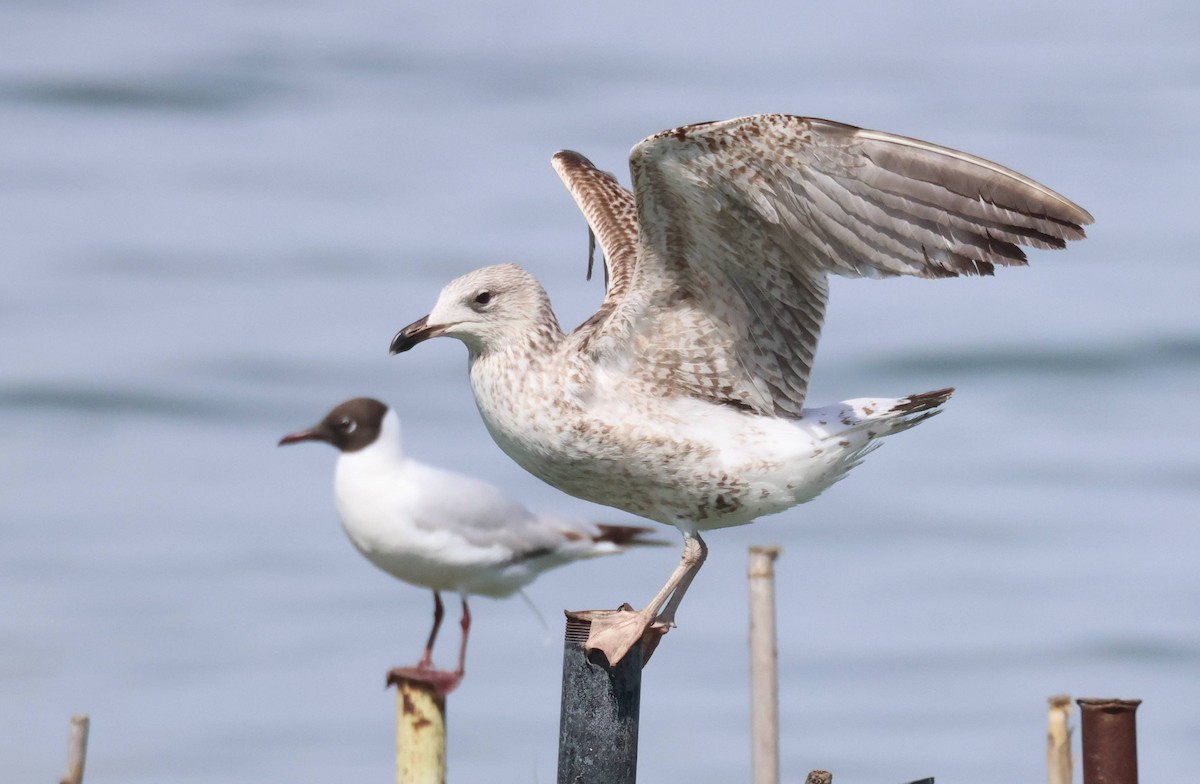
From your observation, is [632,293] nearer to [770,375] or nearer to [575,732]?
[770,375]

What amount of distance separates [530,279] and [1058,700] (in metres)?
2.60

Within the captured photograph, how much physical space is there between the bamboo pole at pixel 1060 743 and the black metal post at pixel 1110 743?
1.85ft

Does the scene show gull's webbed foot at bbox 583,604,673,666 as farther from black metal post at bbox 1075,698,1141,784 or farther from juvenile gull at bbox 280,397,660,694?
black metal post at bbox 1075,698,1141,784

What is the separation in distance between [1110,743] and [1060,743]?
0.64 m

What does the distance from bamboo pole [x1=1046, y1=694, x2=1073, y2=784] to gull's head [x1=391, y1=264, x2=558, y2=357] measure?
8.04 feet

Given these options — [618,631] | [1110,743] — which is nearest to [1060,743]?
[1110,743]

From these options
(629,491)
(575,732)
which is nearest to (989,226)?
(629,491)

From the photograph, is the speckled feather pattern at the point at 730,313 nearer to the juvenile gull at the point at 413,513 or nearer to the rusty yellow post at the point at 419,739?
the juvenile gull at the point at 413,513

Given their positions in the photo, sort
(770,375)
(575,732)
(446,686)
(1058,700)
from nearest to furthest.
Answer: (446,686)
(575,732)
(1058,700)
(770,375)

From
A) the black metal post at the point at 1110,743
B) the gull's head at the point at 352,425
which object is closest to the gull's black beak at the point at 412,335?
the gull's head at the point at 352,425

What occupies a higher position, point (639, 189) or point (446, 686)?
point (639, 189)

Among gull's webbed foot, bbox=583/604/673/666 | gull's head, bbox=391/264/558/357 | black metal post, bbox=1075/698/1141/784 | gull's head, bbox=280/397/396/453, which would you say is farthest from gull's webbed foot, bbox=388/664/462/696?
black metal post, bbox=1075/698/1141/784

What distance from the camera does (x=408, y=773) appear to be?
569 centimetres

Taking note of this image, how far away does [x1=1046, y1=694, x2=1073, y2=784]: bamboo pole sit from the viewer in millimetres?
7539
